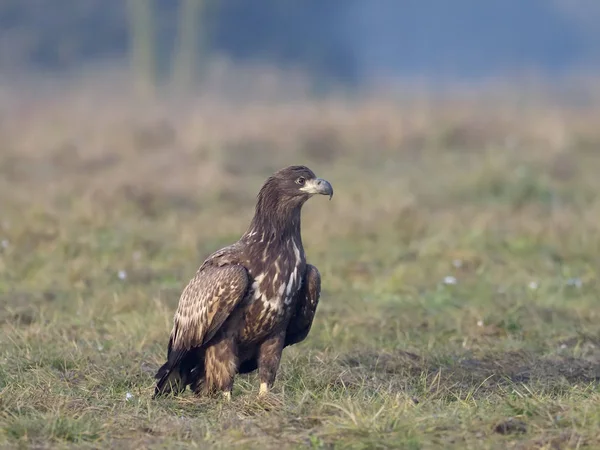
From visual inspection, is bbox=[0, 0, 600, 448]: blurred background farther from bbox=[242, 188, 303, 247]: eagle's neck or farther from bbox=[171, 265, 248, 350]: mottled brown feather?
bbox=[242, 188, 303, 247]: eagle's neck

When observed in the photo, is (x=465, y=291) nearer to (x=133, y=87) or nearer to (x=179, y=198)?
(x=179, y=198)

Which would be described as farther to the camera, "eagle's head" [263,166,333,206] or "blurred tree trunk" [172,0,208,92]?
"blurred tree trunk" [172,0,208,92]

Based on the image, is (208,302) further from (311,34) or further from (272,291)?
(311,34)

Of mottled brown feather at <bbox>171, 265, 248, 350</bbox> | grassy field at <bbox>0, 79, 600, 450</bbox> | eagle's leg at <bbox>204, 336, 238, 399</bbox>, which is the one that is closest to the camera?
grassy field at <bbox>0, 79, 600, 450</bbox>

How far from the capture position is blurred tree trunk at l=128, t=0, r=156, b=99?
94.6ft

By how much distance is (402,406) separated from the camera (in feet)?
16.5

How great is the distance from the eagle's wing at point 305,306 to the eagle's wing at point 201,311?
351mm

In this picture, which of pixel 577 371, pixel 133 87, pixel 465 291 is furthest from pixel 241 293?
pixel 133 87

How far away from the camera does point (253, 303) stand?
5.70 metres

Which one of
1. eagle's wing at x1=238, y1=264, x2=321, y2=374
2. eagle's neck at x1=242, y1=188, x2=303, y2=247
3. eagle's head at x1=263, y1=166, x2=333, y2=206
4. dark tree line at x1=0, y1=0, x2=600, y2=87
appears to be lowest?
eagle's wing at x1=238, y1=264, x2=321, y2=374

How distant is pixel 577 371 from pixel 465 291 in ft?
8.27

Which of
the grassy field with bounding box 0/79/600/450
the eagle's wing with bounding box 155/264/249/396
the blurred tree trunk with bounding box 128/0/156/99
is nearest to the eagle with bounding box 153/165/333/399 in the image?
the eagle's wing with bounding box 155/264/249/396

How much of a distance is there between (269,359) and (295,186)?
894mm

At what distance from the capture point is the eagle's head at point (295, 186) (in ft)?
19.5
